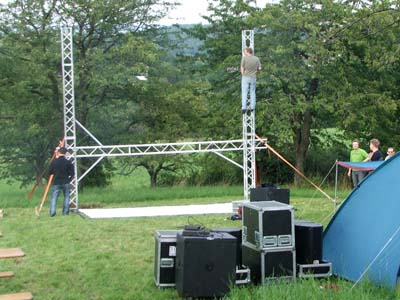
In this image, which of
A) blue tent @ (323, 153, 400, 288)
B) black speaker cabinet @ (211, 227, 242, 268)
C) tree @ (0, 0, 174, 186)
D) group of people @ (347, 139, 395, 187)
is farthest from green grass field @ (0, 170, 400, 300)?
tree @ (0, 0, 174, 186)

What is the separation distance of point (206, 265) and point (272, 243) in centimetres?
92

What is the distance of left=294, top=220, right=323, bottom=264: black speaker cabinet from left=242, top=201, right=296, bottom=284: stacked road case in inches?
10.9

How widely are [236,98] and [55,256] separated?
13.3m

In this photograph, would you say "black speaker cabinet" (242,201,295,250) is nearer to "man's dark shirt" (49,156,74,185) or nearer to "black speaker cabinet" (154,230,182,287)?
"black speaker cabinet" (154,230,182,287)

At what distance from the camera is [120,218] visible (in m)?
13.2

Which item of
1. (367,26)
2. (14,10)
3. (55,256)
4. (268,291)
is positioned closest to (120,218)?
(55,256)

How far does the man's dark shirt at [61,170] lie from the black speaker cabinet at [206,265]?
756 centimetres

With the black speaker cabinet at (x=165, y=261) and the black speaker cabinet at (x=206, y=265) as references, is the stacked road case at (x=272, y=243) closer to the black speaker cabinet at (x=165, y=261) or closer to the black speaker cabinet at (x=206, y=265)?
the black speaker cabinet at (x=206, y=265)

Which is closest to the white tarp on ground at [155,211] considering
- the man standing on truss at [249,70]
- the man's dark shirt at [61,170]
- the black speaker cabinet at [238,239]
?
the man's dark shirt at [61,170]

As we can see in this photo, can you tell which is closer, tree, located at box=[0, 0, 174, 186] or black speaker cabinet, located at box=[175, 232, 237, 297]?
black speaker cabinet, located at box=[175, 232, 237, 297]

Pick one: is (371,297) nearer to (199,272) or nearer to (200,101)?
(199,272)

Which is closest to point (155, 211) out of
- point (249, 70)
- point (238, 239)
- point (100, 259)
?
point (249, 70)

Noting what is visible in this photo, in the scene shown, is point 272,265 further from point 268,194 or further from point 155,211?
point 155,211

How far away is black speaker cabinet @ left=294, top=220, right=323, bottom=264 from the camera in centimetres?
764
